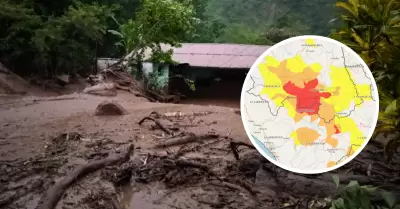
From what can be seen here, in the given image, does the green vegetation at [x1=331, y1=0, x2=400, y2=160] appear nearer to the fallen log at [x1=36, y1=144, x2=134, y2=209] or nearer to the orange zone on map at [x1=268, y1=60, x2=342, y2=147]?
the orange zone on map at [x1=268, y1=60, x2=342, y2=147]

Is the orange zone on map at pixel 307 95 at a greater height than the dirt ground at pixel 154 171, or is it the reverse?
the orange zone on map at pixel 307 95

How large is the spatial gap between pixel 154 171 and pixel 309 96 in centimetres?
178

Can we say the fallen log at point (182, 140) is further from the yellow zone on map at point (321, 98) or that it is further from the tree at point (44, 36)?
the tree at point (44, 36)

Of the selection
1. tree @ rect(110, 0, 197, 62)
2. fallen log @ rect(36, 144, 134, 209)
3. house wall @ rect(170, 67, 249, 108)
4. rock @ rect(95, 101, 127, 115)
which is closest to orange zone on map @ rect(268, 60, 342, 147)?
fallen log @ rect(36, 144, 134, 209)

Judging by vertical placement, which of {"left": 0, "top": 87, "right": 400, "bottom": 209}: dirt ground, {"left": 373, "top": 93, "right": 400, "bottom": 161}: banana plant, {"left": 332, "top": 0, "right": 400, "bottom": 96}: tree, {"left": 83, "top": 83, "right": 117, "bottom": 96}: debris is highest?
{"left": 332, "top": 0, "right": 400, "bottom": 96}: tree

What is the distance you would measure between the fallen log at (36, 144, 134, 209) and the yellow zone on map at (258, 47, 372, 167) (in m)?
1.74

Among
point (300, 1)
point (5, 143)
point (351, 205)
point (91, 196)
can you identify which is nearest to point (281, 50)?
point (351, 205)

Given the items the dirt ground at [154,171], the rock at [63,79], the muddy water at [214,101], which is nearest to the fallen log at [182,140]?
the dirt ground at [154,171]

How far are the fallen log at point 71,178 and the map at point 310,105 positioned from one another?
1.57 m

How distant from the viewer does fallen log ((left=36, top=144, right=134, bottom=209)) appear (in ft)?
9.16

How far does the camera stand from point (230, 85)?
1308 centimetres

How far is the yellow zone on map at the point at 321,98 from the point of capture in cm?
228

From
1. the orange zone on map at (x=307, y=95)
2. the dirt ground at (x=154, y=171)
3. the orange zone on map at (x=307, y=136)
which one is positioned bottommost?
the dirt ground at (x=154, y=171)

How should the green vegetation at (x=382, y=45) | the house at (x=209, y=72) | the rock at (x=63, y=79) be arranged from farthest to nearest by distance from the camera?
the house at (x=209, y=72), the rock at (x=63, y=79), the green vegetation at (x=382, y=45)
